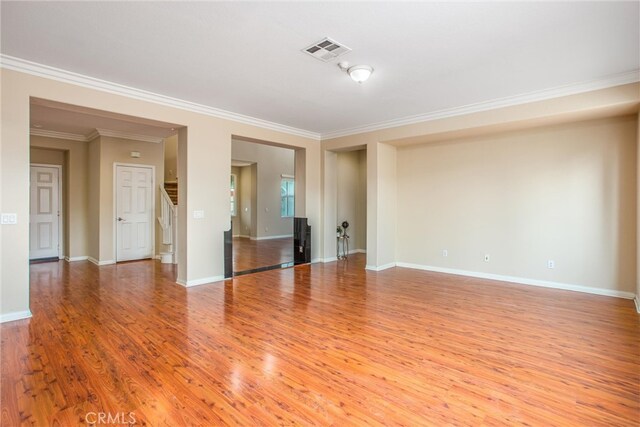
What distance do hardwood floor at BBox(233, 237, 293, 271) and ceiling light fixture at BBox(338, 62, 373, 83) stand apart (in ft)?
13.3

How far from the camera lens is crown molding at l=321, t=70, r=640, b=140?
3.76m

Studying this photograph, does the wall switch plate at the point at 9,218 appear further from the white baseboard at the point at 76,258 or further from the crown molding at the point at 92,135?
the white baseboard at the point at 76,258

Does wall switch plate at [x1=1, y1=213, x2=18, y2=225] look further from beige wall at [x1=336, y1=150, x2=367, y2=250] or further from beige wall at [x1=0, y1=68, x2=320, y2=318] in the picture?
beige wall at [x1=336, y1=150, x2=367, y2=250]

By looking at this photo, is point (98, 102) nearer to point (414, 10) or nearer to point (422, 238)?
point (414, 10)

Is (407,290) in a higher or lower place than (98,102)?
lower

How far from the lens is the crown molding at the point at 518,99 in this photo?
376 cm

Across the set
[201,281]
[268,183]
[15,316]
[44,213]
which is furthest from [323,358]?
[268,183]

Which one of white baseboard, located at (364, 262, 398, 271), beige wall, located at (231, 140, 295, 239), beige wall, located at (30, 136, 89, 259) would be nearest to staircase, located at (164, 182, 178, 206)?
beige wall, located at (30, 136, 89, 259)

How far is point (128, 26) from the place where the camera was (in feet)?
9.03

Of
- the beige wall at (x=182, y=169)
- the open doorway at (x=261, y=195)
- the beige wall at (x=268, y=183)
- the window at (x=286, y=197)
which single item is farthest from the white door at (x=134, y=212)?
the window at (x=286, y=197)

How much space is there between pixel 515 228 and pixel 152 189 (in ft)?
23.9

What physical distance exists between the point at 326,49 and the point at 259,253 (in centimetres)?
581

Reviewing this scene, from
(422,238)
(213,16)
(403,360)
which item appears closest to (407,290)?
(422,238)

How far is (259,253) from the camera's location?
813cm
